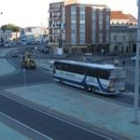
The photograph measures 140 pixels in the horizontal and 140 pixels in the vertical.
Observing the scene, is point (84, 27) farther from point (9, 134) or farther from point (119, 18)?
point (9, 134)

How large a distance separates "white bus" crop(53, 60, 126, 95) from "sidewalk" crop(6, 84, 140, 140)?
1.24 meters

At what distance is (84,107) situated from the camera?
37.6m

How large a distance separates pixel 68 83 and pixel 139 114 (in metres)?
17.2

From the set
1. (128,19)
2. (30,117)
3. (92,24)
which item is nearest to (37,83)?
(30,117)

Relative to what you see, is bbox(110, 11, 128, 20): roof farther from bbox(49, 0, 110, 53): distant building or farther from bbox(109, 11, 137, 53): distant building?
bbox(49, 0, 110, 53): distant building

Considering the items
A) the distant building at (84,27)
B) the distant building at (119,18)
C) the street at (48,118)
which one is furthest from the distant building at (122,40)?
the street at (48,118)


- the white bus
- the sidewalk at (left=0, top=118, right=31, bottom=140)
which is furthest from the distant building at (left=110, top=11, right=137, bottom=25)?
the sidewalk at (left=0, top=118, right=31, bottom=140)

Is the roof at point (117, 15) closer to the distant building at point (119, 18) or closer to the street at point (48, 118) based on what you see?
the distant building at point (119, 18)

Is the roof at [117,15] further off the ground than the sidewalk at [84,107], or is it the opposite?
the roof at [117,15]

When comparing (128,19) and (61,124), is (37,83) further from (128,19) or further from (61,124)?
(128,19)

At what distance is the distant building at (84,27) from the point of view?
11902 centimetres

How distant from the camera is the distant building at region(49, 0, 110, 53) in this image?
11902 centimetres

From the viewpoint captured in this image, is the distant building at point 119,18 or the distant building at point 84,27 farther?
the distant building at point 119,18

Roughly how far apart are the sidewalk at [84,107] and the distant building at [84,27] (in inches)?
2743
